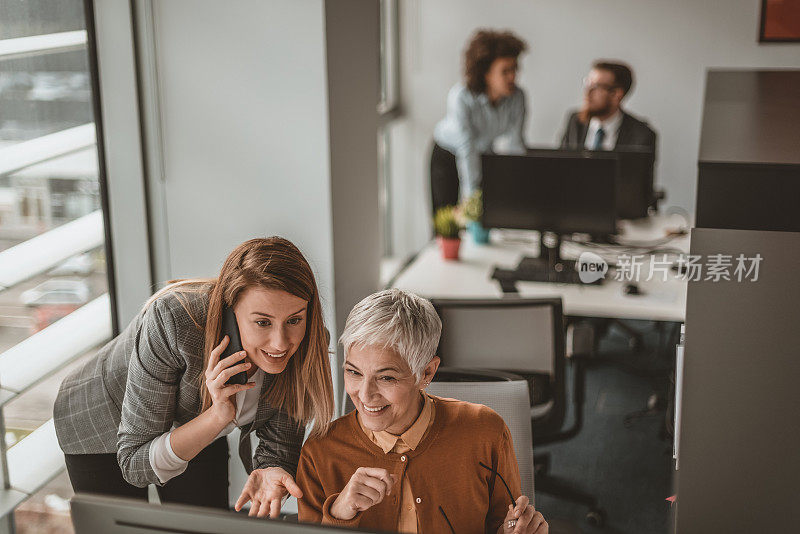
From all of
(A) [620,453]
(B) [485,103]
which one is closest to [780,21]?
(B) [485,103]

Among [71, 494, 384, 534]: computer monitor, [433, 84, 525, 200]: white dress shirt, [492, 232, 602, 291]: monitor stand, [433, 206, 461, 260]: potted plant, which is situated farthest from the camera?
[433, 84, 525, 200]: white dress shirt

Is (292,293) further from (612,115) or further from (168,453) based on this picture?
(612,115)

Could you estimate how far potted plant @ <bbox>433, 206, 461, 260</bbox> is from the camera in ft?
12.9

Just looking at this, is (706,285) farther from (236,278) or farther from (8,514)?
(8,514)

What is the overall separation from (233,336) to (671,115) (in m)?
4.97

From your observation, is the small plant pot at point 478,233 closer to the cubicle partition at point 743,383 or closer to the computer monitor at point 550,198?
the computer monitor at point 550,198

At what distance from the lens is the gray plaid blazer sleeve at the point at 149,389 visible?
1.68 meters

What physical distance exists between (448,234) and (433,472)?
2418 millimetres

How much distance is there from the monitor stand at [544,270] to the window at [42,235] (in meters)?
1.67

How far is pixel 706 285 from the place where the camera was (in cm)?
98

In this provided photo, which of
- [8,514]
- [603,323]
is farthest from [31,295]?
[603,323]

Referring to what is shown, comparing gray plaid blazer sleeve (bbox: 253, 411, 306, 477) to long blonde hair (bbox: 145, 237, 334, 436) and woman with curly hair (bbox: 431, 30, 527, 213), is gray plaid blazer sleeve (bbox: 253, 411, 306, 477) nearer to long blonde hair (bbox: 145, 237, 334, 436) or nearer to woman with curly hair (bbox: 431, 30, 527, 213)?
long blonde hair (bbox: 145, 237, 334, 436)

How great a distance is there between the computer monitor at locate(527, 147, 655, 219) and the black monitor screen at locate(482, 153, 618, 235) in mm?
212

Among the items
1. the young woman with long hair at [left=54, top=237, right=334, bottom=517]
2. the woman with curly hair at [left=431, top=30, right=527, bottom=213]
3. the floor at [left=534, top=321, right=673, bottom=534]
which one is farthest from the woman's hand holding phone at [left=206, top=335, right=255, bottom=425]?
the woman with curly hair at [left=431, top=30, right=527, bottom=213]
